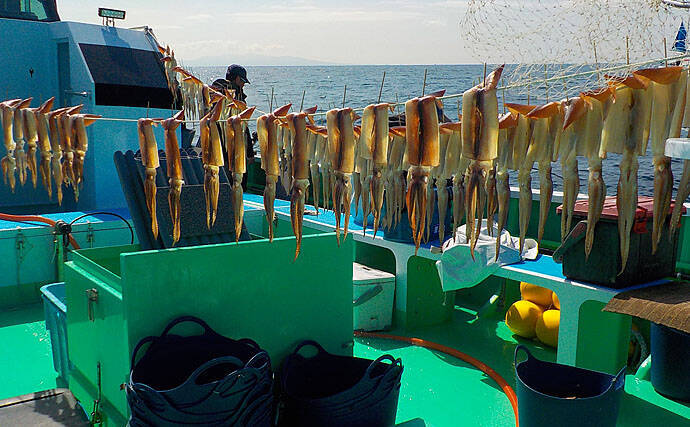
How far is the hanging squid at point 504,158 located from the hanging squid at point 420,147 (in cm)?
24

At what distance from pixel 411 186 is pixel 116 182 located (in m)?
7.62

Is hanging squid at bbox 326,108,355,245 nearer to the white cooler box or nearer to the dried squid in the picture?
the dried squid

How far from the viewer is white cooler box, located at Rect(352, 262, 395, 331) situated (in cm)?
629

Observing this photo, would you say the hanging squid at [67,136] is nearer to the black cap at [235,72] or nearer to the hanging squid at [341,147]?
the hanging squid at [341,147]

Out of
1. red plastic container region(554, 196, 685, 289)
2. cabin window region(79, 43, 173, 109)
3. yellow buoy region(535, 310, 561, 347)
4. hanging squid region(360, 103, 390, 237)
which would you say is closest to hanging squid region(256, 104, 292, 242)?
hanging squid region(360, 103, 390, 237)

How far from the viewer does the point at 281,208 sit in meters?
7.65

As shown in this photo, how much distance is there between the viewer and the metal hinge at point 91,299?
388cm

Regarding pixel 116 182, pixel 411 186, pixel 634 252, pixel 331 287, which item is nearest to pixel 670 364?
pixel 634 252

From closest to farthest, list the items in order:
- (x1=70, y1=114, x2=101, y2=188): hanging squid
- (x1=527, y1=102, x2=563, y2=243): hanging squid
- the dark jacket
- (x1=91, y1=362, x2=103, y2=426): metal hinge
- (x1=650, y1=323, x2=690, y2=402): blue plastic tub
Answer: (x1=527, y1=102, x2=563, y2=243): hanging squid
(x1=91, y1=362, x2=103, y2=426): metal hinge
(x1=70, y1=114, x2=101, y2=188): hanging squid
(x1=650, y1=323, x2=690, y2=402): blue plastic tub
the dark jacket

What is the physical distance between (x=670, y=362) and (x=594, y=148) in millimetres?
3207

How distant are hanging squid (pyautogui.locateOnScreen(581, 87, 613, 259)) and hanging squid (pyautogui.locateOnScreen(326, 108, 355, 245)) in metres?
0.97

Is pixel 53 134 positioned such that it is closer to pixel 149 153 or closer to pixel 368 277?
pixel 149 153

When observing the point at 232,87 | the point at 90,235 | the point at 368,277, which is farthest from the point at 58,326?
the point at 232,87

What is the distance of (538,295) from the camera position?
6.12 metres
